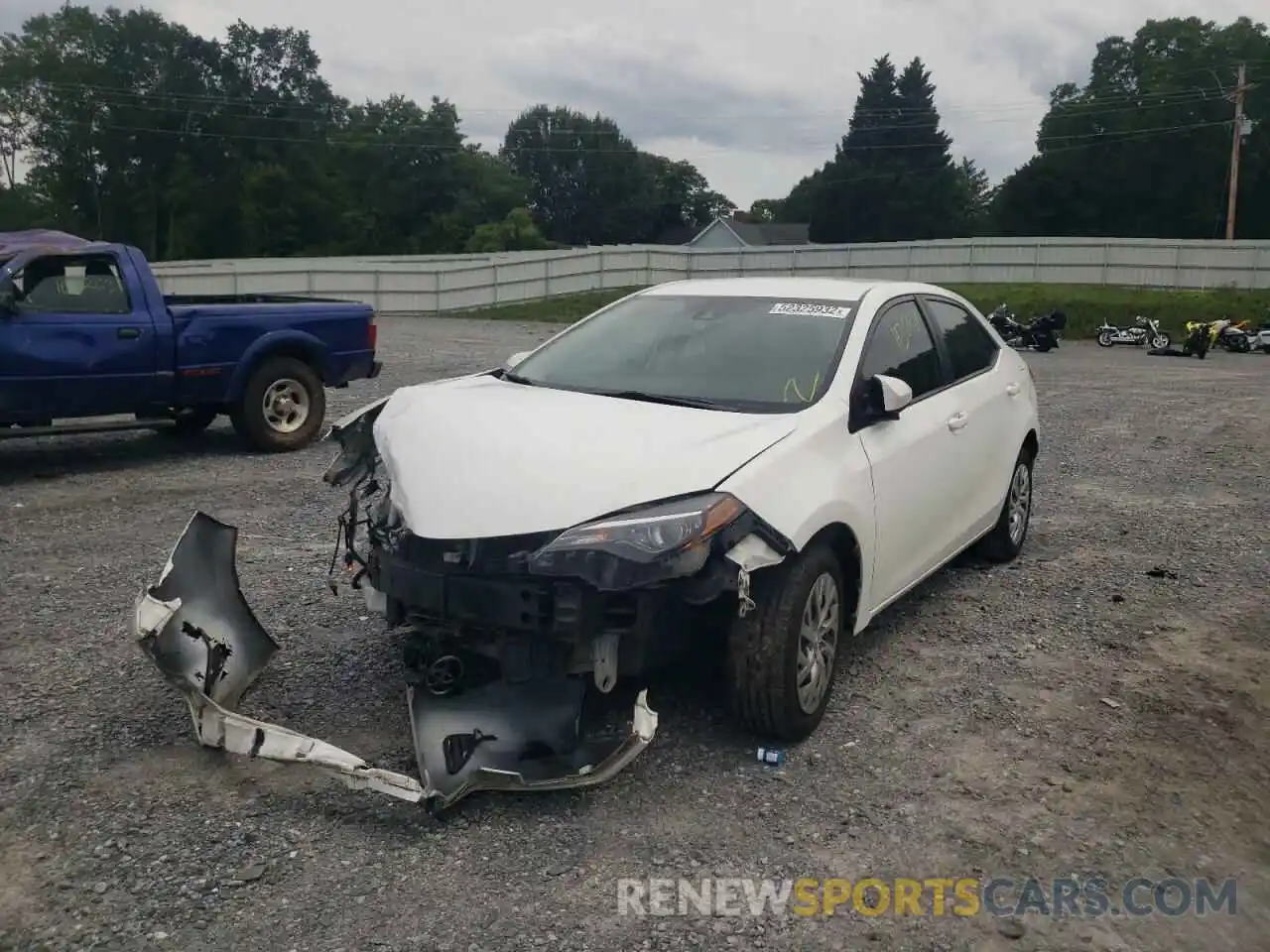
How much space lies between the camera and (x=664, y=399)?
4.67m

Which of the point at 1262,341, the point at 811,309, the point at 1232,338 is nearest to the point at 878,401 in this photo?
the point at 811,309

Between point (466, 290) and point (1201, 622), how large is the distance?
2775cm

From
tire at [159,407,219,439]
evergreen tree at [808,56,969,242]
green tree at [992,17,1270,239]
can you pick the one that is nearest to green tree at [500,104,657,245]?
evergreen tree at [808,56,969,242]

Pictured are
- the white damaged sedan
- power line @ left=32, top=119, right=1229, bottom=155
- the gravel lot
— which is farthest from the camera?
power line @ left=32, top=119, right=1229, bottom=155

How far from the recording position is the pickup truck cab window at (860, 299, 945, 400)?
4.99 meters

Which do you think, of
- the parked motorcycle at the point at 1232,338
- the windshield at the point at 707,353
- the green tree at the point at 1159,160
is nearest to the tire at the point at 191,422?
the windshield at the point at 707,353

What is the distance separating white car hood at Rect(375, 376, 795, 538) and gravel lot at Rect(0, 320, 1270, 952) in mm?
946

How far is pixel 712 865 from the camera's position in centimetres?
340

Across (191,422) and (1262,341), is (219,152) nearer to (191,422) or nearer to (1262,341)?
(1262,341)

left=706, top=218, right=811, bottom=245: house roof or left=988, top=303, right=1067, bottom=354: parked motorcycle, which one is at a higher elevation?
left=706, top=218, right=811, bottom=245: house roof

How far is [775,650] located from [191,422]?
8.05m

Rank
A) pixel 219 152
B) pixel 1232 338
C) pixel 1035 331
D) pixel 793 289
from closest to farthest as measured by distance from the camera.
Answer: pixel 793 289 → pixel 1035 331 → pixel 1232 338 → pixel 219 152

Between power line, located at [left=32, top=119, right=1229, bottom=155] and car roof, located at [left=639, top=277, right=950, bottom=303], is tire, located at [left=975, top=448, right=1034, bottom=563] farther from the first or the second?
power line, located at [left=32, top=119, right=1229, bottom=155]

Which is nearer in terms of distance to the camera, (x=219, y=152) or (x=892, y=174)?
(x=892, y=174)
